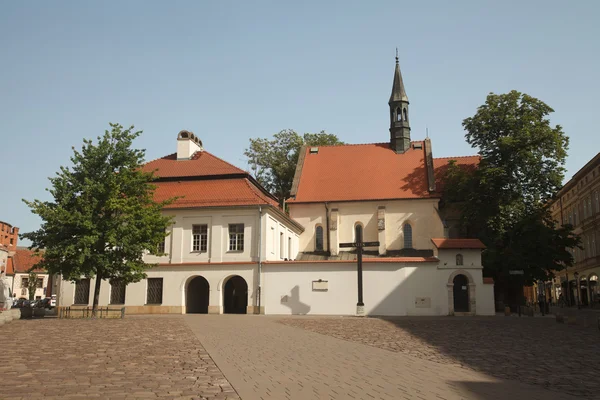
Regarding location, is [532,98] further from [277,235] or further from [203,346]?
[203,346]

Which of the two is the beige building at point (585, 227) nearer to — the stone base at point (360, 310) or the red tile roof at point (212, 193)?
the stone base at point (360, 310)

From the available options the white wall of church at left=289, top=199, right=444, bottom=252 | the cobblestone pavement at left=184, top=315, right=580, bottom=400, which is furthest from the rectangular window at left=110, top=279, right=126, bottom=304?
the cobblestone pavement at left=184, top=315, right=580, bottom=400

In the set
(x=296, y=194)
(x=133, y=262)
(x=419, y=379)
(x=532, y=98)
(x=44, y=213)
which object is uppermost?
(x=532, y=98)

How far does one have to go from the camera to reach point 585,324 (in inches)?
910

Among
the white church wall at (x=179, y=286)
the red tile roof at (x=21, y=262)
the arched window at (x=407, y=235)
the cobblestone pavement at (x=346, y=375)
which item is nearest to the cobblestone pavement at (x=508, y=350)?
the cobblestone pavement at (x=346, y=375)

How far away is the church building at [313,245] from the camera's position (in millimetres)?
31875

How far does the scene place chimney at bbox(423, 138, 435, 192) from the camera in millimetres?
42438

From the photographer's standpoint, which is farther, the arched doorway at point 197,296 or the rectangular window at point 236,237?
the arched doorway at point 197,296

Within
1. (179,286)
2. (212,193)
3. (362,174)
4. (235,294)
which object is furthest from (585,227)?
(179,286)

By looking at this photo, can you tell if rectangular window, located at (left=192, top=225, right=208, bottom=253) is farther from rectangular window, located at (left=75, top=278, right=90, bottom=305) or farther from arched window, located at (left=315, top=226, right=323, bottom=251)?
arched window, located at (left=315, top=226, right=323, bottom=251)

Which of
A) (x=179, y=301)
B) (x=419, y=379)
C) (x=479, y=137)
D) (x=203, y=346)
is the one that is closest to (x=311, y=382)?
(x=419, y=379)

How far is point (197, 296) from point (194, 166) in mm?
9427

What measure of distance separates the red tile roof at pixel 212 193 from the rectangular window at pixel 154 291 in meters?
5.04

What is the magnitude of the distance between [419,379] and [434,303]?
23496mm
